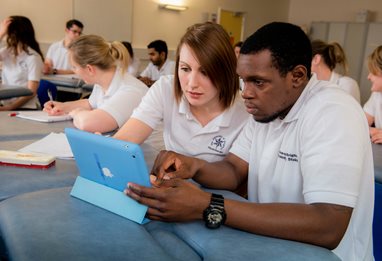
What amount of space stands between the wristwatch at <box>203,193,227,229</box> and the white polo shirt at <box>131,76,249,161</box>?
0.64 m

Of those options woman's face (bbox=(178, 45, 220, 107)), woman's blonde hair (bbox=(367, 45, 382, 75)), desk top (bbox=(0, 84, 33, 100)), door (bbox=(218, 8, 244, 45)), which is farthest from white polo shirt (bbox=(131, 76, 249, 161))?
door (bbox=(218, 8, 244, 45))

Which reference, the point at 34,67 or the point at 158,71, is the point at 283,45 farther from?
the point at 158,71

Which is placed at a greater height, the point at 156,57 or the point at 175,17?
the point at 175,17

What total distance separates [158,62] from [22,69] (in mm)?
2433

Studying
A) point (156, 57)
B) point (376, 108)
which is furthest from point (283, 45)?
point (156, 57)

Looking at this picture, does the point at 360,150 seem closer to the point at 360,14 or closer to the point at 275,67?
the point at 275,67

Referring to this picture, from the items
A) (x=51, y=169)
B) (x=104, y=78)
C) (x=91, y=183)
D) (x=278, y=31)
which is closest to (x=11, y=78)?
(x=104, y=78)

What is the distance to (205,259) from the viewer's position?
0.75 metres

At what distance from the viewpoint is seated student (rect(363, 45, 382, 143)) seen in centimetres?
212

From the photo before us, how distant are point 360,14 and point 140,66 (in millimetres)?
4360

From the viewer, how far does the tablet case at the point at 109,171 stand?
824mm

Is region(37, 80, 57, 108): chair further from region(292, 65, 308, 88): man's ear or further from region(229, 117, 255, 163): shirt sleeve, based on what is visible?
region(292, 65, 308, 88): man's ear

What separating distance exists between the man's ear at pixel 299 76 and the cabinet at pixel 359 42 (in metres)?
6.58

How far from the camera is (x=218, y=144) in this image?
148 centimetres
